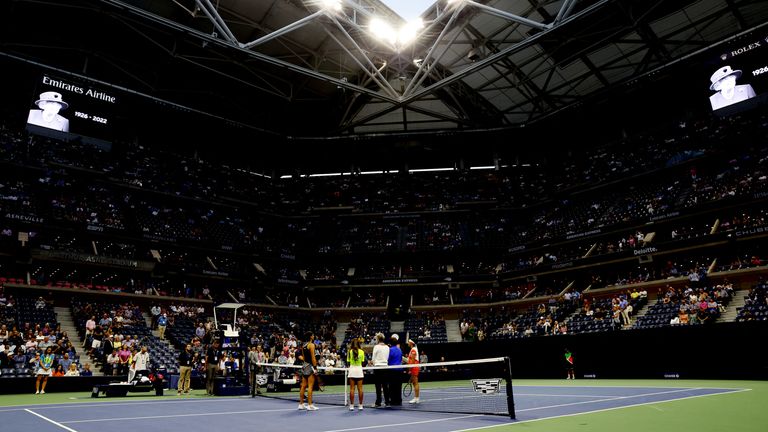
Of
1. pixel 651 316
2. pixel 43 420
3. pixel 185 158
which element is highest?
pixel 185 158

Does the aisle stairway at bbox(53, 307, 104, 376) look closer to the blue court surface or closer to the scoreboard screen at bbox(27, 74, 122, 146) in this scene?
the scoreboard screen at bbox(27, 74, 122, 146)

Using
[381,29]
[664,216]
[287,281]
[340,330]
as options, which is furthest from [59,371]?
[664,216]

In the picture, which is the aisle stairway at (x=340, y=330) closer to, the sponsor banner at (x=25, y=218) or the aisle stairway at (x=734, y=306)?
the sponsor banner at (x=25, y=218)

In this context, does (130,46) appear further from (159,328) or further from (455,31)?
(455,31)

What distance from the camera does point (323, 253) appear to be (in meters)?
44.2

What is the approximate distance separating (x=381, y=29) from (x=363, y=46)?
489cm

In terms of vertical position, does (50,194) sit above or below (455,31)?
below

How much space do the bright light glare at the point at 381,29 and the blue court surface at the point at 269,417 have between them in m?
21.1

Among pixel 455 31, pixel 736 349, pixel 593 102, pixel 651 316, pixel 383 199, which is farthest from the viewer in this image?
pixel 383 199

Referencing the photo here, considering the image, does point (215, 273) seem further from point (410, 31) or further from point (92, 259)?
point (410, 31)

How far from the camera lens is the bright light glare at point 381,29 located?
26805 mm

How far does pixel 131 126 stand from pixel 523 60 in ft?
105

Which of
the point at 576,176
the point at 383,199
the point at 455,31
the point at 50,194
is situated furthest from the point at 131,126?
the point at 576,176

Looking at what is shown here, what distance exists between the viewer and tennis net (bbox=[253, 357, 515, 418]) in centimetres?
1162
